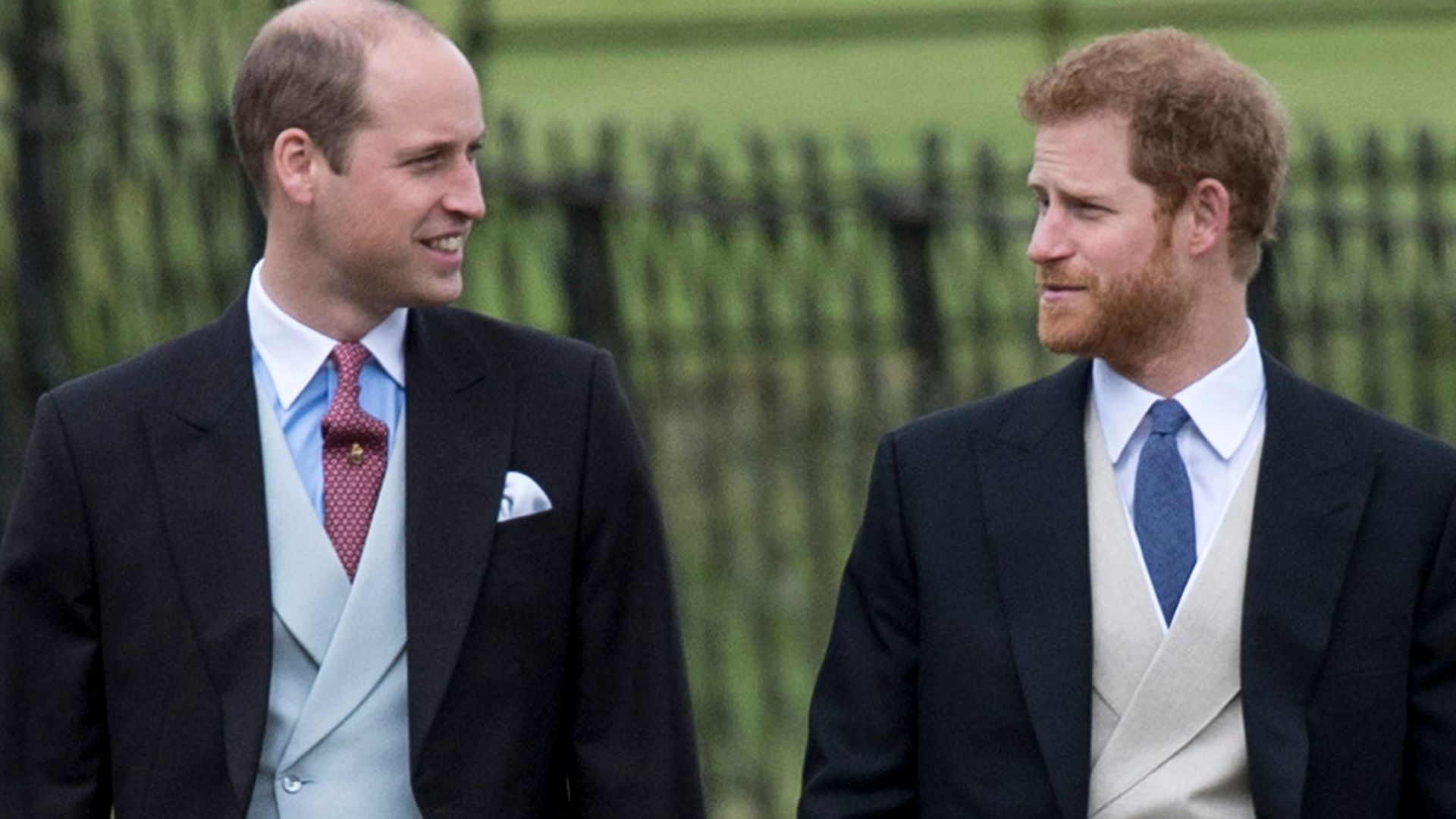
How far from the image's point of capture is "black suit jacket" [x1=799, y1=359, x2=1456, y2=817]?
4.15 metres

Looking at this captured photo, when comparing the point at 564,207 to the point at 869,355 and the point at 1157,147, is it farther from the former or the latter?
the point at 1157,147

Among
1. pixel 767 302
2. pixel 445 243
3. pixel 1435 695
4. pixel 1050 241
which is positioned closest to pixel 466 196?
pixel 445 243

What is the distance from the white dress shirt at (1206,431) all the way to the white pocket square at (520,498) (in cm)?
77

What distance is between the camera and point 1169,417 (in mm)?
4242

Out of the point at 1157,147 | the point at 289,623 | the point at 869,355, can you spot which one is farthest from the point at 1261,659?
the point at 869,355

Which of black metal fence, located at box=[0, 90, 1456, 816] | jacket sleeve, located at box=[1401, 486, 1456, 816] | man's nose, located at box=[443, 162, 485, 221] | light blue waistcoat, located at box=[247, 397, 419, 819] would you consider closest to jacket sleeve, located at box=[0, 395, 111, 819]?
light blue waistcoat, located at box=[247, 397, 419, 819]

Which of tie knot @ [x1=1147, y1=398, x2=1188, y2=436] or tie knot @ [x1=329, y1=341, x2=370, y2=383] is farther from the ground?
tie knot @ [x1=329, y1=341, x2=370, y2=383]

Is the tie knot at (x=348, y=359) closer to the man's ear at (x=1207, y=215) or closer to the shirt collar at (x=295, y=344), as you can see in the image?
the shirt collar at (x=295, y=344)

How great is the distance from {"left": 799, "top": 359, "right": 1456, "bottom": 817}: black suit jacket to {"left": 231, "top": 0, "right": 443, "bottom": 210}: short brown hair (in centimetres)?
85

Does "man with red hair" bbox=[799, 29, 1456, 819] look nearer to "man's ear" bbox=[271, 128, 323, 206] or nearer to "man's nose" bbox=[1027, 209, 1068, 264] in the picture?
"man's nose" bbox=[1027, 209, 1068, 264]

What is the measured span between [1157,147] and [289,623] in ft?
4.27

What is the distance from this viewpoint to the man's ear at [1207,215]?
4211mm

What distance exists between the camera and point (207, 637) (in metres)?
4.29

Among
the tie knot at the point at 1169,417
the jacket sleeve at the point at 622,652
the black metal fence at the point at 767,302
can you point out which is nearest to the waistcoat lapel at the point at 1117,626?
the tie knot at the point at 1169,417
